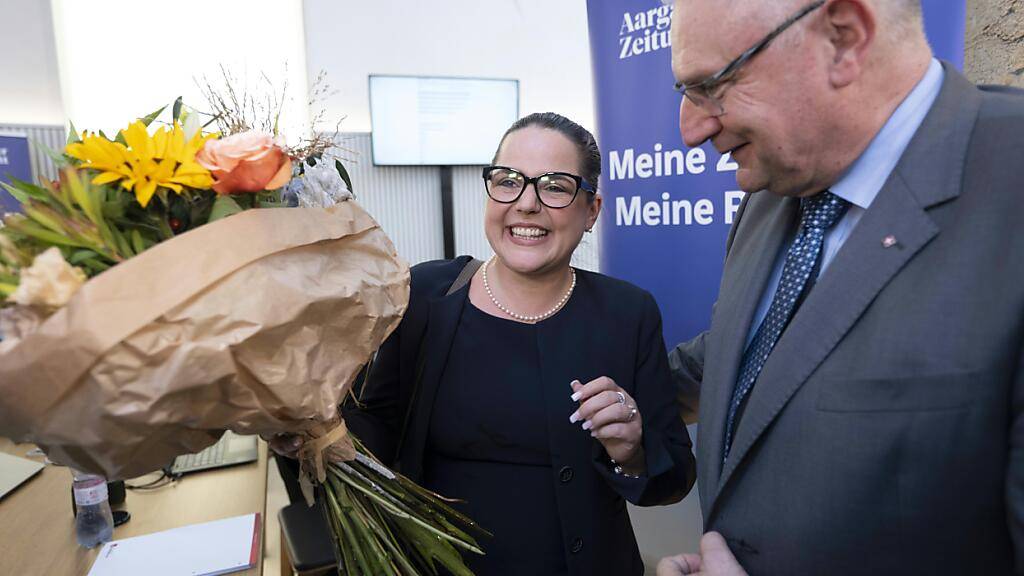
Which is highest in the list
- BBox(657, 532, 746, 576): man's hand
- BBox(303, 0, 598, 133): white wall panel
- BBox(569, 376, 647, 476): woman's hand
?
BBox(303, 0, 598, 133): white wall panel

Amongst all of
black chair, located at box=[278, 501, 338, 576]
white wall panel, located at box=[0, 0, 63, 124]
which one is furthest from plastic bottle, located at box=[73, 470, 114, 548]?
white wall panel, located at box=[0, 0, 63, 124]

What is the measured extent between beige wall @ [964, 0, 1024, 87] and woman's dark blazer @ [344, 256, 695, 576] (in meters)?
1.05

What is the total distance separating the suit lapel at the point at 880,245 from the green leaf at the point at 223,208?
770 mm

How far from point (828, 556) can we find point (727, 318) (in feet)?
1.35

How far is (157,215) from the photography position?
2.47 feet

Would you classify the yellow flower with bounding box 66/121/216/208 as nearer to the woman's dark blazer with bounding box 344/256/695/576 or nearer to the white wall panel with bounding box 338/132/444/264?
the woman's dark blazer with bounding box 344/256/695/576

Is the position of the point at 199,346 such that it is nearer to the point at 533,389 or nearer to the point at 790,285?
the point at 533,389

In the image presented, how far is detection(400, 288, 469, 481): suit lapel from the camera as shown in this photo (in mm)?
1253

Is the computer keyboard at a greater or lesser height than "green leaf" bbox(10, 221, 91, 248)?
lesser

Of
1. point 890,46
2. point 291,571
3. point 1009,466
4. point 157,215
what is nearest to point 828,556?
point 1009,466

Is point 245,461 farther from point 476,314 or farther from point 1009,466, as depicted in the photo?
point 1009,466

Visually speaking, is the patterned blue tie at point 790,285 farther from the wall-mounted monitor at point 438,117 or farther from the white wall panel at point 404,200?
the wall-mounted monitor at point 438,117

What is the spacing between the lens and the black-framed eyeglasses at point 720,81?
2.75 feet

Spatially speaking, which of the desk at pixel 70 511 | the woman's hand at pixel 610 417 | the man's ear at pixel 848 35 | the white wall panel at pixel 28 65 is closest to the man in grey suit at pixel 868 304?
the man's ear at pixel 848 35
